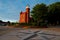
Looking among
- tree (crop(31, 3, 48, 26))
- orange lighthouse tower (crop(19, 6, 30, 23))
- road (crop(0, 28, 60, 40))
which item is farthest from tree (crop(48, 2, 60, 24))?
road (crop(0, 28, 60, 40))

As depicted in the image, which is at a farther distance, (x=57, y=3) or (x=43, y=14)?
(x=57, y=3)

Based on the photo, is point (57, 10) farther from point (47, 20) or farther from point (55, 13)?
point (47, 20)

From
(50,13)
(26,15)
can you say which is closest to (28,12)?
(26,15)

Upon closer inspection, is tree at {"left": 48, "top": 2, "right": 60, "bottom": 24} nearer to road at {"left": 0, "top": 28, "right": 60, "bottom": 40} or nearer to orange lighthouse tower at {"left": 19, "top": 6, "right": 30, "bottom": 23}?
orange lighthouse tower at {"left": 19, "top": 6, "right": 30, "bottom": 23}

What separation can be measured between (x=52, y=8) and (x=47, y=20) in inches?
230

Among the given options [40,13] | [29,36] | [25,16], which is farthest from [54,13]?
[29,36]

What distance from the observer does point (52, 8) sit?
6800 centimetres

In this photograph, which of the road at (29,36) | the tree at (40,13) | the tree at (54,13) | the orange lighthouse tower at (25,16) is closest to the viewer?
the road at (29,36)

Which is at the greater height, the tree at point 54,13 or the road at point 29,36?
the tree at point 54,13

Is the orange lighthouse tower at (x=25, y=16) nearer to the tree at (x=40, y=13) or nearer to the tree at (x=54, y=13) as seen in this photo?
the tree at (x=40, y=13)

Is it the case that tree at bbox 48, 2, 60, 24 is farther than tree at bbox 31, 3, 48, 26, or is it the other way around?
tree at bbox 48, 2, 60, 24

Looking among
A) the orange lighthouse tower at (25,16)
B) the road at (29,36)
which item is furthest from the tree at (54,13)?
the road at (29,36)

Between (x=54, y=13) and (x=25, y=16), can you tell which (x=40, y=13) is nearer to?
(x=54, y=13)

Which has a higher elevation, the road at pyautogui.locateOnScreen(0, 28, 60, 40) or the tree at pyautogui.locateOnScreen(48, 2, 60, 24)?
the tree at pyautogui.locateOnScreen(48, 2, 60, 24)
